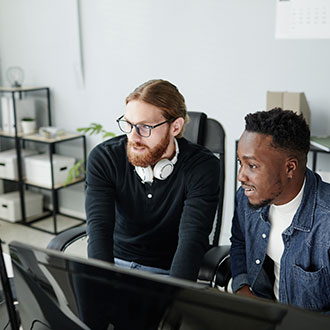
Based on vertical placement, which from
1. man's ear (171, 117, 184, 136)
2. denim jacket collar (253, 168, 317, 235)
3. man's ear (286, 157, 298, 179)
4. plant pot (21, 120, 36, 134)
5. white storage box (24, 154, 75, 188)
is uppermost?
man's ear (171, 117, 184, 136)

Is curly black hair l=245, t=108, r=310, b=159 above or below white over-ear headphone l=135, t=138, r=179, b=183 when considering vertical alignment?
above

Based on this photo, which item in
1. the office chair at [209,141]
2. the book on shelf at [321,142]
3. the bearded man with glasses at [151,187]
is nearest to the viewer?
the bearded man with glasses at [151,187]

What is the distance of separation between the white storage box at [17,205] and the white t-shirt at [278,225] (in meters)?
2.74

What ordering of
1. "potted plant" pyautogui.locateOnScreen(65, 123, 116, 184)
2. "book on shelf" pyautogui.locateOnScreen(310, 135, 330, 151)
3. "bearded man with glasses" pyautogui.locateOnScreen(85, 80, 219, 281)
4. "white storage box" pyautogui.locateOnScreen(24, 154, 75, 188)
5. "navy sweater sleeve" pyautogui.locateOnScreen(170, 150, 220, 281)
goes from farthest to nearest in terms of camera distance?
"white storage box" pyautogui.locateOnScreen(24, 154, 75, 188)
"potted plant" pyautogui.locateOnScreen(65, 123, 116, 184)
"book on shelf" pyautogui.locateOnScreen(310, 135, 330, 151)
"bearded man with glasses" pyautogui.locateOnScreen(85, 80, 219, 281)
"navy sweater sleeve" pyautogui.locateOnScreen(170, 150, 220, 281)

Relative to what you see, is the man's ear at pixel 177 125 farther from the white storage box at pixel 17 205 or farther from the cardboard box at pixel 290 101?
the white storage box at pixel 17 205

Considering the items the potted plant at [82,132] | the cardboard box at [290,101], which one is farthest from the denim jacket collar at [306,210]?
the potted plant at [82,132]

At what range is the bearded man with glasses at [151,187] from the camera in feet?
5.35

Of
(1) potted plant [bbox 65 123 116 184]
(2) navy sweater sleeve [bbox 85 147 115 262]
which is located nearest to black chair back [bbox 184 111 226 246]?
(2) navy sweater sleeve [bbox 85 147 115 262]

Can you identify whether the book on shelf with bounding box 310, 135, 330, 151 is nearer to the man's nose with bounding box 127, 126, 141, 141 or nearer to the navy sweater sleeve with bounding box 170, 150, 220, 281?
the navy sweater sleeve with bounding box 170, 150, 220, 281

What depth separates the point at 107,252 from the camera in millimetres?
1599

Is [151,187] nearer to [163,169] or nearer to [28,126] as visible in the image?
[163,169]

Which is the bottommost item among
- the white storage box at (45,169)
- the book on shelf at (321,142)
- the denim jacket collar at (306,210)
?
the white storage box at (45,169)

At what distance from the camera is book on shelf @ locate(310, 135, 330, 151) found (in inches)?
94.7

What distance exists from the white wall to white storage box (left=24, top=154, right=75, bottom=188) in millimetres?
248
